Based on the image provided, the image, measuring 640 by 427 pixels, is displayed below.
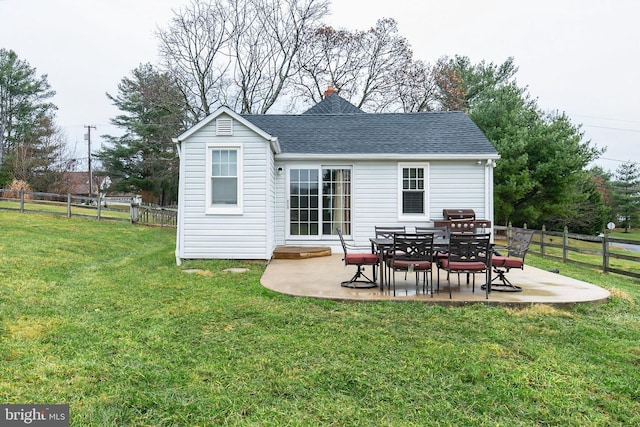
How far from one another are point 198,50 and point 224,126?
13.7 metres

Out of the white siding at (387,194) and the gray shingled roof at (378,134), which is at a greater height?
the gray shingled roof at (378,134)

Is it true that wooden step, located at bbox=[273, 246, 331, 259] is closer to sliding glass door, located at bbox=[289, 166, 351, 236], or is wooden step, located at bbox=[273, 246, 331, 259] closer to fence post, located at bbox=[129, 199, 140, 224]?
sliding glass door, located at bbox=[289, 166, 351, 236]

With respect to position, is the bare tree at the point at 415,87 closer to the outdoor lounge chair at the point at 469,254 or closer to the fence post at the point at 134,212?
the fence post at the point at 134,212

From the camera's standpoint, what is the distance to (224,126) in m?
8.08

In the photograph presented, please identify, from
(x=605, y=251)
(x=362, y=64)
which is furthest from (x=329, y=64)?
(x=605, y=251)

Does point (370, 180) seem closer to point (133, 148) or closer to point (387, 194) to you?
point (387, 194)

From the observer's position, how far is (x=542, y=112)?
2267 cm

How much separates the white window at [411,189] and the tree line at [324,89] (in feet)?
34.0

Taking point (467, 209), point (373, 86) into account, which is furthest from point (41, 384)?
point (373, 86)

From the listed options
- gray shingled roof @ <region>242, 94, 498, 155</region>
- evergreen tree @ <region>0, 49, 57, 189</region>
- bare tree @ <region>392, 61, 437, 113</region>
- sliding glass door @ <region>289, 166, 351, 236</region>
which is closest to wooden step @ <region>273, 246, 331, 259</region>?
sliding glass door @ <region>289, 166, 351, 236</region>

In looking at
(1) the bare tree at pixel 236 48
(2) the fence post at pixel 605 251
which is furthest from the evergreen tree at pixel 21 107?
(2) the fence post at pixel 605 251

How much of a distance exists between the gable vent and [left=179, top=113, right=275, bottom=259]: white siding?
11cm

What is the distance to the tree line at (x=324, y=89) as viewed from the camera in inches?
754

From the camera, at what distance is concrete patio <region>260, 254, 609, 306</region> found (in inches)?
203
